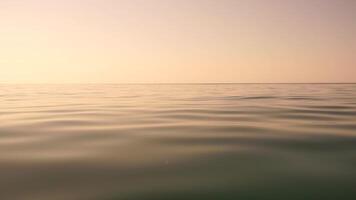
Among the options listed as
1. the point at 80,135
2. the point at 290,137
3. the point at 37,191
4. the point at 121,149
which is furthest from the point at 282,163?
the point at 80,135

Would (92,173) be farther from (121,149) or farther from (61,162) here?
(121,149)

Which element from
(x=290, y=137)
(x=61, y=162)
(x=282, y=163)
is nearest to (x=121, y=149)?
(x=61, y=162)

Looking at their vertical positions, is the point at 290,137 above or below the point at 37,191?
below

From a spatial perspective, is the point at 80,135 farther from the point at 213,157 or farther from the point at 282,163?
the point at 282,163

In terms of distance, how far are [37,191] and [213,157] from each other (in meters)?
2.04

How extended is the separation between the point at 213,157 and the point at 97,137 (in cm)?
231

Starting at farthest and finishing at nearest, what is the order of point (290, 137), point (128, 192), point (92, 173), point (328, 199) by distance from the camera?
point (290, 137) → point (92, 173) → point (128, 192) → point (328, 199)

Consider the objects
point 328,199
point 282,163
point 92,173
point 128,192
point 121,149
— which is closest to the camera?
point 328,199

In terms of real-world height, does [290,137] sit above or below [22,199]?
below

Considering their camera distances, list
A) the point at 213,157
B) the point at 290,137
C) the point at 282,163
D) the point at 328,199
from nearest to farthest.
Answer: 1. the point at 328,199
2. the point at 282,163
3. the point at 213,157
4. the point at 290,137

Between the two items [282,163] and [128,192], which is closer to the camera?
[128,192]

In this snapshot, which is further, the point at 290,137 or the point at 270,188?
the point at 290,137

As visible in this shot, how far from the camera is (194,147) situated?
3.93 meters

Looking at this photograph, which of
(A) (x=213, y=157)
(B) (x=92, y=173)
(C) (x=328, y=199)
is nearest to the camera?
(C) (x=328, y=199)
